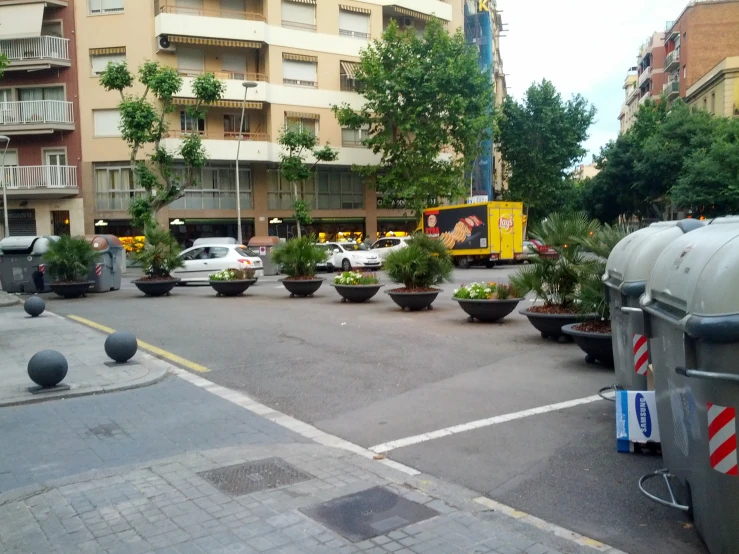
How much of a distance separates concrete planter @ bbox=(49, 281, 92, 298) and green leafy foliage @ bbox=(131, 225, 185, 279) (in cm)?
167

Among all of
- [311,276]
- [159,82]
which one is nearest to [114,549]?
[311,276]

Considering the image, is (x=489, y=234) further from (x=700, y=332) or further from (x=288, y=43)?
(x=700, y=332)

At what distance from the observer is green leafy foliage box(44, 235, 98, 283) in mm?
21031

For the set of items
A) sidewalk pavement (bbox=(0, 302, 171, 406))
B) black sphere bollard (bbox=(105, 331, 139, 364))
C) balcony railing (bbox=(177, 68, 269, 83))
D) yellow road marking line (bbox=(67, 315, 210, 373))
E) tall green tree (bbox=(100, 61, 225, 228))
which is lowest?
yellow road marking line (bbox=(67, 315, 210, 373))

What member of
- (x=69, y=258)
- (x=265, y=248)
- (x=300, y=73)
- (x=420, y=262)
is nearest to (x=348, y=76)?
(x=300, y=73)

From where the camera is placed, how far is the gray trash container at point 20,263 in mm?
23547

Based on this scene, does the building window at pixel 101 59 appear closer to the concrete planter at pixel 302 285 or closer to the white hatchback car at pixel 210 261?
the white hatchback car at pixel 210 261

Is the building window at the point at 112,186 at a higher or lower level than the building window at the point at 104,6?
lower

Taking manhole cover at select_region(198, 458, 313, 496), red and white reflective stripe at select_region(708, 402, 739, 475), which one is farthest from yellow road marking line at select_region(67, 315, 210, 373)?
red and white reflective stripe at select_region(708, 402, 739, 475)

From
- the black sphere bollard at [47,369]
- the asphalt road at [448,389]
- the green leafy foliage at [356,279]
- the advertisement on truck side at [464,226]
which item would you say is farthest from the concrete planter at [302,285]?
the advertisement on truck side at [464,226]

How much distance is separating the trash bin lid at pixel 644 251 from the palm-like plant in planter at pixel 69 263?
1778cm

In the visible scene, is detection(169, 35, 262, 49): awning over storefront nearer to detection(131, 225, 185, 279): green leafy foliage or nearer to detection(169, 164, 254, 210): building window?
detection(169, 164, 254, 210): building window

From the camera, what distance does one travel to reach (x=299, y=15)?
1569 inches

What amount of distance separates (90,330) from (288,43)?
2854 cm
